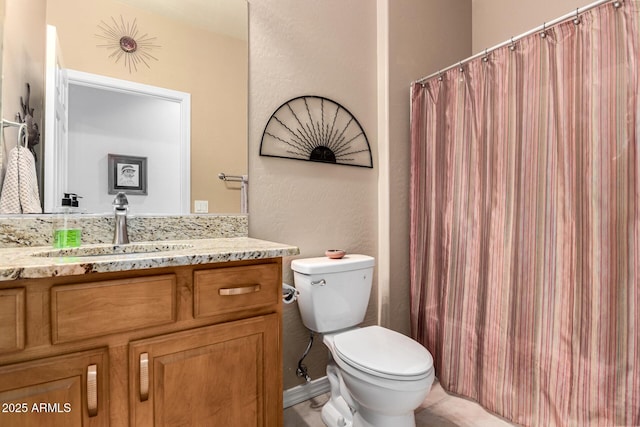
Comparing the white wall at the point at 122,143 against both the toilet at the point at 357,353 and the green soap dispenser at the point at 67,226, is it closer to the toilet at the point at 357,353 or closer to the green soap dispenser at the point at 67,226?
the green soap dispenser at the point at 67,226

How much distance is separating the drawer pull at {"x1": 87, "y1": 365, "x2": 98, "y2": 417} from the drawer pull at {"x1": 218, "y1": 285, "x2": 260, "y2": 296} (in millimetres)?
358

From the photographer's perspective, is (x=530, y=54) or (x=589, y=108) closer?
(x=589, y=108)

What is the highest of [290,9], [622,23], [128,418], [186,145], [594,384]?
[290,9]

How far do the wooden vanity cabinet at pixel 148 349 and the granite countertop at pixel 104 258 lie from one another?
0.15 ft

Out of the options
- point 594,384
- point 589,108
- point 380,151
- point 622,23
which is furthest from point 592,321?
point 380,151

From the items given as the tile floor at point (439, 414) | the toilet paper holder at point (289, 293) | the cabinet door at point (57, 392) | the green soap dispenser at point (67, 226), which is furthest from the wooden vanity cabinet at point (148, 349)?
the tile floor at point (439, 414)

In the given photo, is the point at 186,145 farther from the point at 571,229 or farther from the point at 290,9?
the point at 571,229

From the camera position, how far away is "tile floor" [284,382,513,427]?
1.54 m

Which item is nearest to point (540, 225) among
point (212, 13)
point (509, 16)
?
point (509, 16)

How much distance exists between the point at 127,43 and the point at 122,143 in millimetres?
423

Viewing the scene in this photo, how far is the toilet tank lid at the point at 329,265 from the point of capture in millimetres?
1496

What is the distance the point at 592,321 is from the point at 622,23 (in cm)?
113

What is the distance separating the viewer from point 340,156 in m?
1.88

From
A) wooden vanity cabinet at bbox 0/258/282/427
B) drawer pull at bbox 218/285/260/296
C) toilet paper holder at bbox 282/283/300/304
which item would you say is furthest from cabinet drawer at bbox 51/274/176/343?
toilet paper holder at bbox 282/283/300/304
